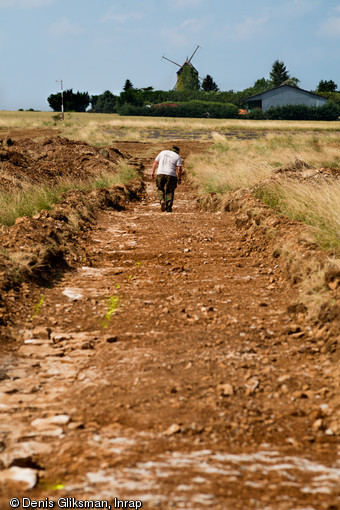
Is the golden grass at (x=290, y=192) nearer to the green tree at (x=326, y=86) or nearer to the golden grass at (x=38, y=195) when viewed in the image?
the golden grass at (x=38, y=195)

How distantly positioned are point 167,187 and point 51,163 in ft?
20.6

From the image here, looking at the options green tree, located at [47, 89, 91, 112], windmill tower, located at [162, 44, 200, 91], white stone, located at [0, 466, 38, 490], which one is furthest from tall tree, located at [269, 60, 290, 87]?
white stone, located at [0, 466, 38, 490]

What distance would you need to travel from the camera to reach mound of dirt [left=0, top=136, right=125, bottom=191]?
13.3 metres

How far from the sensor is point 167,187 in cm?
1241

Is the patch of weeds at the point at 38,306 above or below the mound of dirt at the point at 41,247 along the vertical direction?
below

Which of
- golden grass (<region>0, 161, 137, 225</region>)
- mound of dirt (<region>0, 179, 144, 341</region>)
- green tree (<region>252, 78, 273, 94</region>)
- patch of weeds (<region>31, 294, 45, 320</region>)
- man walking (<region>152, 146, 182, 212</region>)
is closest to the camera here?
patch of weeds (<region>31, 294, 45, 320</region>)

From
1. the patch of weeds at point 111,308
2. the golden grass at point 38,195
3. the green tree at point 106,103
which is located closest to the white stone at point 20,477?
the patch of weeds at point 111,308

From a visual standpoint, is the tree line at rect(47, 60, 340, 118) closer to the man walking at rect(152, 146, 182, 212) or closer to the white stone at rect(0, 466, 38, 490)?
the man walking at rect(152, 146, 182, 212)

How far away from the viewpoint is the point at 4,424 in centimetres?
340

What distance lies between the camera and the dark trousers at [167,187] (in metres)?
12.4

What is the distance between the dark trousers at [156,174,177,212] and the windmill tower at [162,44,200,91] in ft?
245

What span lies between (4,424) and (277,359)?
219cm

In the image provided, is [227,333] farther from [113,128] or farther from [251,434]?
[113,128]

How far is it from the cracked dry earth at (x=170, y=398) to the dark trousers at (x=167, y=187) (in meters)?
5.72
